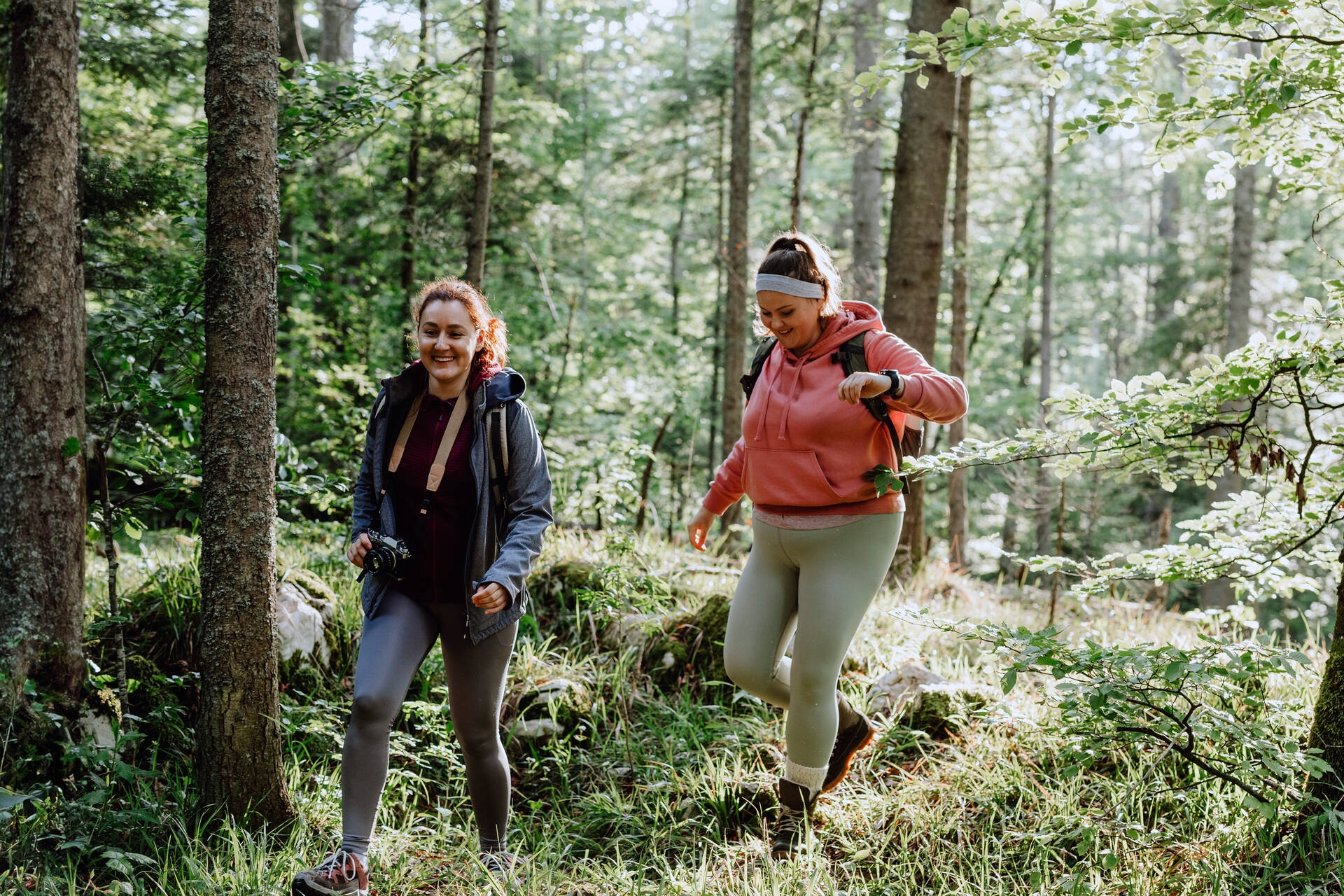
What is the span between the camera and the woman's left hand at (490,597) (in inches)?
113

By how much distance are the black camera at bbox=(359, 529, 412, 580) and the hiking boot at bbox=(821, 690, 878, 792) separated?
1.86 meters

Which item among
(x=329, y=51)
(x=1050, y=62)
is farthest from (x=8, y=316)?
(x=329, y=51)

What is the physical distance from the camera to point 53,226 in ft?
13.2

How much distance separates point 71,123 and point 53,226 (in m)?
0.49

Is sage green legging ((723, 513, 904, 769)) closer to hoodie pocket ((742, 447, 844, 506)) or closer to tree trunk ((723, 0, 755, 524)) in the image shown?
hoodie pocket ((742, 447, 844, 506))

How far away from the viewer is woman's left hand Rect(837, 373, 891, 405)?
2.86 metres

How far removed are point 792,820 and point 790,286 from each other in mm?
2036

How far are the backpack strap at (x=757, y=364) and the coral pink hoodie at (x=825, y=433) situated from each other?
0.17m

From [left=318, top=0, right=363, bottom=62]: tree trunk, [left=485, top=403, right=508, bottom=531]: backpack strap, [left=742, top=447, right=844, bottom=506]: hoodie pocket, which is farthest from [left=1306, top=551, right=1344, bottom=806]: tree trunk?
[left=318, top=0, right=363, bottom=62]: tree trunk

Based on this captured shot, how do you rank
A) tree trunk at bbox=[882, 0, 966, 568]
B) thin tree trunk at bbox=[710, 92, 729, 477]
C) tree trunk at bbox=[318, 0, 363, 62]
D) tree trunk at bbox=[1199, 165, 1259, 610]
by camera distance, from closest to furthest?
tree trunk at bbox=[882, 0, 966, 568] → tree trunk at bbox=[318, 0, 363, 62] → tree trunk at bbox=[1199, 165, 1259, 610] → thin tree trunk at bbox=[710, 92, 729, 477]

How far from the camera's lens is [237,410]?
10.7 ft

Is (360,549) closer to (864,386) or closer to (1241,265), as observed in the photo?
(864,386)

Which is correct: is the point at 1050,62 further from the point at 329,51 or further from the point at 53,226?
the point at 329,51

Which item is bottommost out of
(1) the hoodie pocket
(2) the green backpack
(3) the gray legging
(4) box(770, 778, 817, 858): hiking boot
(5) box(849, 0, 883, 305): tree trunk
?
(4) box(770, 778, 817, 858): hiking boot
